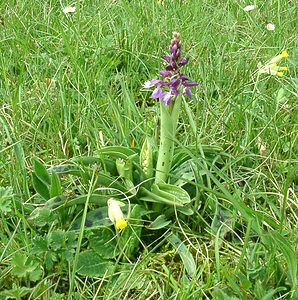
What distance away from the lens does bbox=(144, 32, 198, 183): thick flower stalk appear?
1413 mm

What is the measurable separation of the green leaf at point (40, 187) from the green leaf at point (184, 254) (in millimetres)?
328

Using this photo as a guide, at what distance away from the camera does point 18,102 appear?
75.4 inches

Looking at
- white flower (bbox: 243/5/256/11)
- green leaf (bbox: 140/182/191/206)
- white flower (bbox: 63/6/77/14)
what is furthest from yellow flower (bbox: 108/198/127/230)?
white flower (bbox: 243/5/256/11)

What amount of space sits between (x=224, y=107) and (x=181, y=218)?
562 mm

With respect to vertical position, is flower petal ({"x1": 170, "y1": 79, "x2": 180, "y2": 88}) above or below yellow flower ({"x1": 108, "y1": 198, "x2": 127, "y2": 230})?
above

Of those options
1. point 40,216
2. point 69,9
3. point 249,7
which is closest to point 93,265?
point 40,216

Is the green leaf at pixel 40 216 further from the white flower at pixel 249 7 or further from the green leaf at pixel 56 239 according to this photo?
the white flower at pixel 249 7

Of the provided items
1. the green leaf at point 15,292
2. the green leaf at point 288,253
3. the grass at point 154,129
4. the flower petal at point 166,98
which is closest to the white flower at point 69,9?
the grass at point 154,129

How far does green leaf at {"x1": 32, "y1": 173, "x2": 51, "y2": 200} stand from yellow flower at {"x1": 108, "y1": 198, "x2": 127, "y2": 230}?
0.62 ft

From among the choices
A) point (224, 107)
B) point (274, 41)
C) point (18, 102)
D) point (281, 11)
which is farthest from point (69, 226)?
point (281, 11)

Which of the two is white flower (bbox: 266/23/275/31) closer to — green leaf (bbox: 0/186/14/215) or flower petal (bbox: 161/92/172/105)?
flower petal (bbox: 161/92/172/105)

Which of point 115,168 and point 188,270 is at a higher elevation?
point 115,168

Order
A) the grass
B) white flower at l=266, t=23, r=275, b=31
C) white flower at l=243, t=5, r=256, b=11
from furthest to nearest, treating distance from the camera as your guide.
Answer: white flower at l=243, t=5, r=256, b=11 → white flower at l=266, t=23, r=275, b=31 → the grass

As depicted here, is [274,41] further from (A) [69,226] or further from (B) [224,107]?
(A) [69,226]
